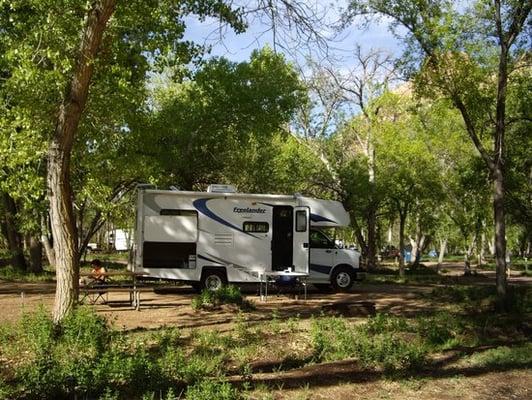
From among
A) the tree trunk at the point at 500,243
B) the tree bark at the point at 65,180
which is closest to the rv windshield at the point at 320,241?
the tree trunk at the point at 500,243

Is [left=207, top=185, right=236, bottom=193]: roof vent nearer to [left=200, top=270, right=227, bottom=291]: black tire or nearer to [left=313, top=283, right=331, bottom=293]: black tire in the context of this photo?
[left=200, top=270, right=227, bottom=291]: black tire

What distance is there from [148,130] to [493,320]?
11090mm

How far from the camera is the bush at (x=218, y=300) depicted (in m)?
13.5

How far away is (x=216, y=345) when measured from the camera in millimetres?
9570

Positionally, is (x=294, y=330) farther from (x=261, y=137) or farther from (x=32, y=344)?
(x=261, y=137)

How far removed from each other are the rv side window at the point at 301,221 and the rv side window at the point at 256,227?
0.88 metres

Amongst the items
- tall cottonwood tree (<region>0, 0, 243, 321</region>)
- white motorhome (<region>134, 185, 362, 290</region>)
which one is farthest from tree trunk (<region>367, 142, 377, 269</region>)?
tall cottonwood tree (<region>0, 0, 243, 321</region>)

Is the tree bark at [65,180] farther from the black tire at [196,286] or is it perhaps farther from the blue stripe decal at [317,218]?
the blue stripe decal at [317,218]

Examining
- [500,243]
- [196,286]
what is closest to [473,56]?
[500,243]

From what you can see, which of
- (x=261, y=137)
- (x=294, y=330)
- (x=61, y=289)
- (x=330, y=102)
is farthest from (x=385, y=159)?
(x=61, y=289)

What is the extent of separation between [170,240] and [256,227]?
246 centimetres

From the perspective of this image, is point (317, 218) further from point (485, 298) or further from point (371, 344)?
point (371, 344)

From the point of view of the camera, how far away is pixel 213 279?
1759 cm

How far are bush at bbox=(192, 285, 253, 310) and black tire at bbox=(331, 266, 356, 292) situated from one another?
5.57 meters
